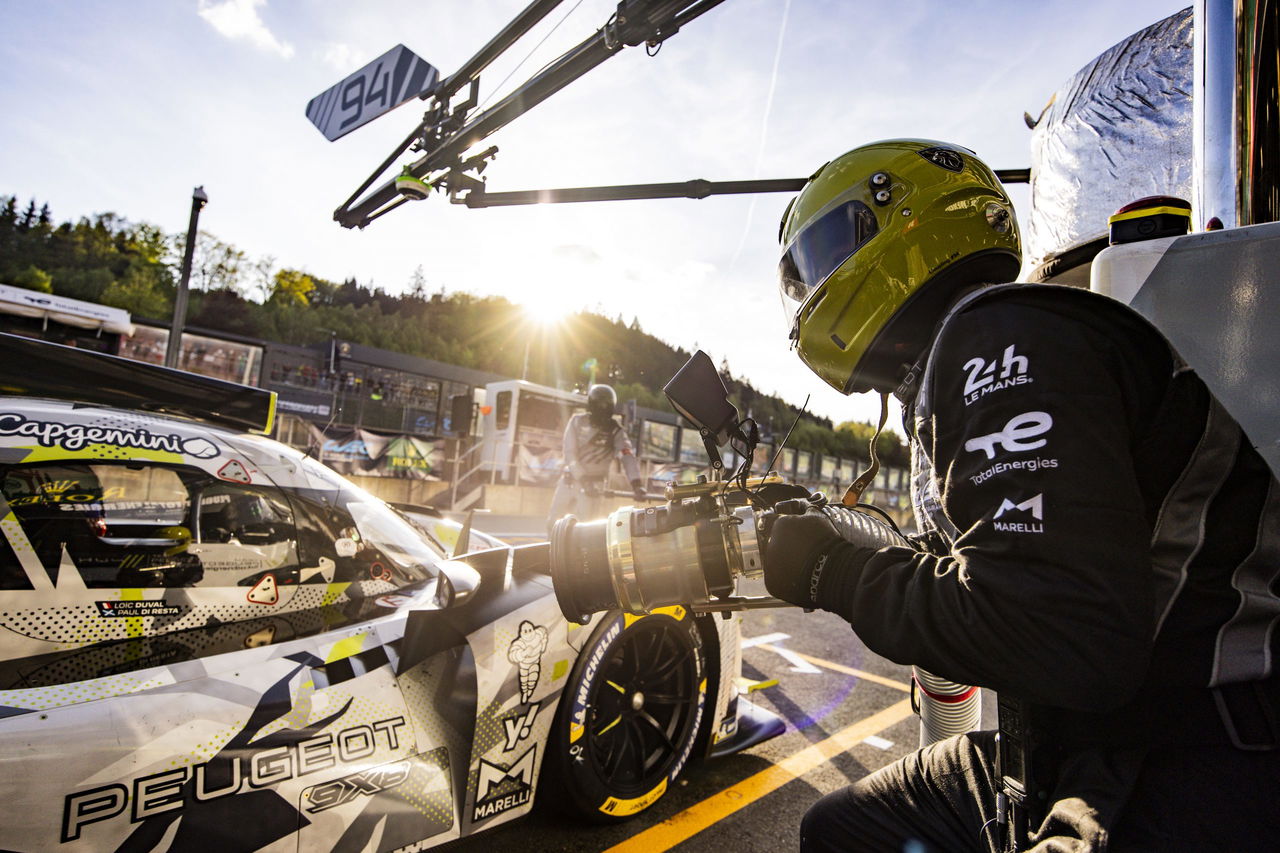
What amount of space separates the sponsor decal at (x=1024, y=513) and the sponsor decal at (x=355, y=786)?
1.67 metres

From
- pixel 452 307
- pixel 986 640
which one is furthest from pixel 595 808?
pixel 452 307

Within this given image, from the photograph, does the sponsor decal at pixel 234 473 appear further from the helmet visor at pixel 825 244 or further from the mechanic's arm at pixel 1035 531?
the mechanic's arm at pixel 1035 531

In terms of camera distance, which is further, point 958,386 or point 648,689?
point 648,689

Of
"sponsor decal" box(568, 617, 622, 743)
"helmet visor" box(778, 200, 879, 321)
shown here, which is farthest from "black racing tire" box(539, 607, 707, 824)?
"helmet visor" box(778, 200, 879, 321)

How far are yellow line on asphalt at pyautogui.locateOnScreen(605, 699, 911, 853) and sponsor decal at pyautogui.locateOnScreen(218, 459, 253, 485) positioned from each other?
172 cm

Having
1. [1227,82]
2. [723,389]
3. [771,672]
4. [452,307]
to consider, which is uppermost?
[452,307]

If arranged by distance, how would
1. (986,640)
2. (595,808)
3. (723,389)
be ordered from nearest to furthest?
1. (986,640)
2. (723,389)
3. (595,808)

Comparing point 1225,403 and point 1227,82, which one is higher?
point 1227,82

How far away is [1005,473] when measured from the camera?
86 cm

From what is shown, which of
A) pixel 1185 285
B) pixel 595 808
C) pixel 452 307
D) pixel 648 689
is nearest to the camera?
pixel 1185 285

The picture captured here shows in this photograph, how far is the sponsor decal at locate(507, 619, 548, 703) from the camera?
208 cm

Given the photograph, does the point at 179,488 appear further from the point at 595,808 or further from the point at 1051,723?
the point at 1051,723

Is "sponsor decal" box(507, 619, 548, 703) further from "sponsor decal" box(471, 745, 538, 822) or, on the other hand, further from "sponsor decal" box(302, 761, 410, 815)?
"sponsor decal" box(302, 761, 410, 815)

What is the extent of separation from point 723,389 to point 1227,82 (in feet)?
5.00
